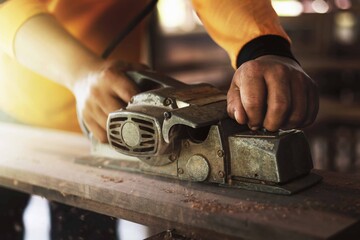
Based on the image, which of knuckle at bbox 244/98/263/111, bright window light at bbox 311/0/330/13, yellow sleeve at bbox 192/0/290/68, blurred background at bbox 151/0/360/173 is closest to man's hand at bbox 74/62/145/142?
yellow sleeve at bbox 192/0/290/68

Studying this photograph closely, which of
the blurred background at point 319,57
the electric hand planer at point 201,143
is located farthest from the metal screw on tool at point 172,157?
the blurred background at point 319,57

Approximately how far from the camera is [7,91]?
2.45 meters

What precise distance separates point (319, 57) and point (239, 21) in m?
5.03

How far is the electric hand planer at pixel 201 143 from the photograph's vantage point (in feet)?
4.21

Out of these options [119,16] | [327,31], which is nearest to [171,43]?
[327,31]

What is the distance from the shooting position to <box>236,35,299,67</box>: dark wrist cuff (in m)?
1.52

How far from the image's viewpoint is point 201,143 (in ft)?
4.47

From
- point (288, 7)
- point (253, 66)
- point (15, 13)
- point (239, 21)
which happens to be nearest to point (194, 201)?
point (253, 66)

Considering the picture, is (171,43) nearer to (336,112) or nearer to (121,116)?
(336,112)

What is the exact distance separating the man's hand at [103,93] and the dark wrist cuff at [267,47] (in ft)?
1.03

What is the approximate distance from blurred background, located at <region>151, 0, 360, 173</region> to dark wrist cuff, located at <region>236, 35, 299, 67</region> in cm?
170

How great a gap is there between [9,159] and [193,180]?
2.14 feet

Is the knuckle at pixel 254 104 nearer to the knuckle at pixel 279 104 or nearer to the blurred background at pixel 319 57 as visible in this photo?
the knuckle at pixel 279 104

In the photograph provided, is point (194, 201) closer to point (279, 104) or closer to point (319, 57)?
point (279, 104)
